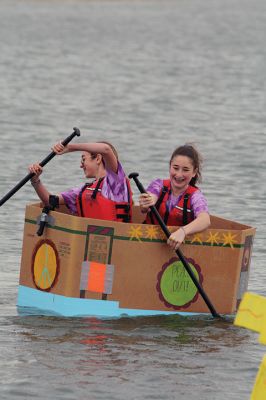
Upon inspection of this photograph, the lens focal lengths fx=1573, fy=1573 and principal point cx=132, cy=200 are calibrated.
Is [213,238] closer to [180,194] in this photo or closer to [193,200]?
[193,200]

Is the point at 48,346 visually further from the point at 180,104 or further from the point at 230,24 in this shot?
the point at 230,24

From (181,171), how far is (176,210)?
0.94 feet

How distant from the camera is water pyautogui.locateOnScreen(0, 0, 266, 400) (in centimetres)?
968

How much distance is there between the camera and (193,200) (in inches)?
438

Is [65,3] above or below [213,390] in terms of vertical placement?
above

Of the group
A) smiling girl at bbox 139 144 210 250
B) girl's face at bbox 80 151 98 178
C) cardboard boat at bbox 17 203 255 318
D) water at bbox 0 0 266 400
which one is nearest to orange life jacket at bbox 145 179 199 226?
smiling girl at bbox 139 144 210 250

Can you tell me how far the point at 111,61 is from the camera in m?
39.8

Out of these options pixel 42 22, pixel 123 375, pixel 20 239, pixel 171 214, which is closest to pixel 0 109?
pixel 20 239

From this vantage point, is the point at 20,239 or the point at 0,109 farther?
the point at 0,109

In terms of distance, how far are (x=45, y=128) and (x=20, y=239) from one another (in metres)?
9.89

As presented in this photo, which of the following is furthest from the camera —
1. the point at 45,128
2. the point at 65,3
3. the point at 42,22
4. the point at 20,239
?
the point at 65,3

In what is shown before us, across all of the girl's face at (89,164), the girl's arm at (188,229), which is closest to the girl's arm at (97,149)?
the girl's face at (89,164)

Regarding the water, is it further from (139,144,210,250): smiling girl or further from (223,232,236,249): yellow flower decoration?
(139,144,210,250): smiling girl

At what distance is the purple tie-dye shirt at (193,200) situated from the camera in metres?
11.0
